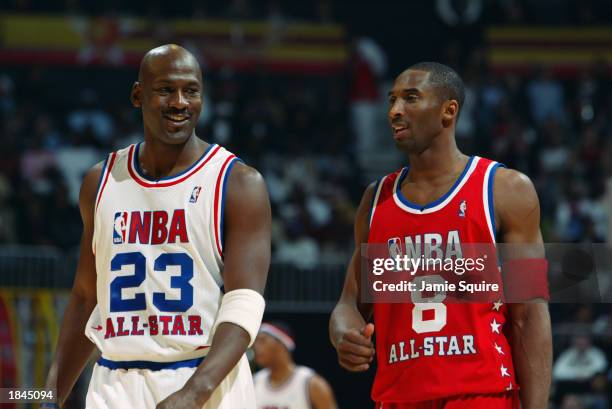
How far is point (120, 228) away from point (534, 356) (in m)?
1.83

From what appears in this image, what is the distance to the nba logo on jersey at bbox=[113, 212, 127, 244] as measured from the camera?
4.62 metres

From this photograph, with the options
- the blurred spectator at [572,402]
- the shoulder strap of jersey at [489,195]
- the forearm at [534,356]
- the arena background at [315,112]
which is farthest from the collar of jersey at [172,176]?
the blurred spectator at [572,402]

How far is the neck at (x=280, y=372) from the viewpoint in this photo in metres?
9.59

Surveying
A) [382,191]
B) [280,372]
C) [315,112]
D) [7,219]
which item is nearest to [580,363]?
[280,372]

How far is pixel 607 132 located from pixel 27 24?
10.3m

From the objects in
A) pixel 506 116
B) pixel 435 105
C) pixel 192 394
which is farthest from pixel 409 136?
pixel 506 116

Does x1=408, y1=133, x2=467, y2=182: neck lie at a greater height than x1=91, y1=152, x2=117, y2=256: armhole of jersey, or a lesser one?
greater

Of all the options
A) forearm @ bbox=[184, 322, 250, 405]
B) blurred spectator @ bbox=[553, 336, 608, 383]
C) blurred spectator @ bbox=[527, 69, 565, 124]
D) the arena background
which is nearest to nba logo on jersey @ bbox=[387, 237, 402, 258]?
forearm @ bbox=[184, 322, 250, 405]

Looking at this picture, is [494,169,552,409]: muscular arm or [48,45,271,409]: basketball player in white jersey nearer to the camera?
[48,45,271,409]: basketball player in white jersey

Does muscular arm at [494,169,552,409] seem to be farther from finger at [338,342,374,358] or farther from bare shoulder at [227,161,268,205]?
bare shoulder at [227,161,268,205]

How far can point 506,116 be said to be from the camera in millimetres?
18438

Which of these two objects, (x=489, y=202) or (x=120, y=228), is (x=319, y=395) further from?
(x=120, y=228)

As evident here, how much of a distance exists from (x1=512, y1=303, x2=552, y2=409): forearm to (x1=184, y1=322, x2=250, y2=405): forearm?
1.22 m

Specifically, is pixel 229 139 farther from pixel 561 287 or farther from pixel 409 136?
pixel 409 136
